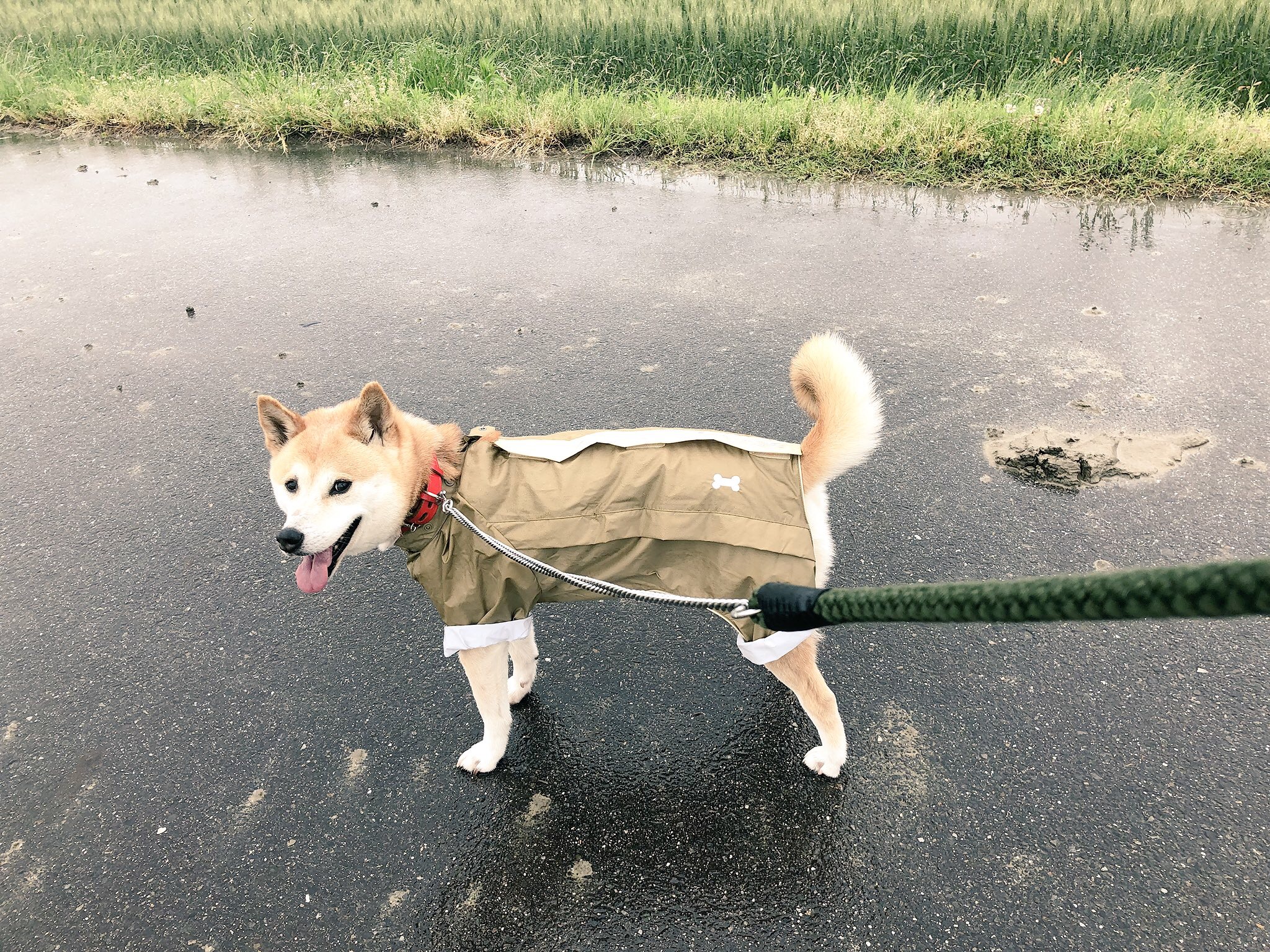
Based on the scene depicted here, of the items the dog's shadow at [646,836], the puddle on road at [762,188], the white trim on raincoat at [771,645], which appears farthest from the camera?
the puddle on road at [762,188]

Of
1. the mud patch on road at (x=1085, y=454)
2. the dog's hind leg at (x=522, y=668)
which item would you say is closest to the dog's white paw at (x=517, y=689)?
the dog's hind leg at (x=522, y=668)

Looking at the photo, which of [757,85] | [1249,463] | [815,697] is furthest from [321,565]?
[757,85]

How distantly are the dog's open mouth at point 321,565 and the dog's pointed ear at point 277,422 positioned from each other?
0.36 meters

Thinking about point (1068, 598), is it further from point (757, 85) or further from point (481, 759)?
point (757, 85)

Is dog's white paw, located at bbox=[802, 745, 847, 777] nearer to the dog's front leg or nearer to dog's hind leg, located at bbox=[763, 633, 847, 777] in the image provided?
dog's hind leg, located at bbox=[763, 633, 847, 777]

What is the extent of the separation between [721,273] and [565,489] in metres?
3.79

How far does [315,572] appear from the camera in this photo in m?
2.37

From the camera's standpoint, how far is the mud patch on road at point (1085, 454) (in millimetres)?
3705

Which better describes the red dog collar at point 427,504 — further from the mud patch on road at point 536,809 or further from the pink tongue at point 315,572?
the mud patch on road at point 536,809

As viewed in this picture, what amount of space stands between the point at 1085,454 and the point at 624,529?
2.70 m

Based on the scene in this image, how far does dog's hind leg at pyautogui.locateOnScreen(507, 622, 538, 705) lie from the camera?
2816 millimetres

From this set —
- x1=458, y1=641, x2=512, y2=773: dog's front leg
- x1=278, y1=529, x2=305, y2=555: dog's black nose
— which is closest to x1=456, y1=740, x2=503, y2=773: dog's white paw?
x1=458, y1=641, x2=512, y2=773: dog's front leg

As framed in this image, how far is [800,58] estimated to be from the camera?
855 cm

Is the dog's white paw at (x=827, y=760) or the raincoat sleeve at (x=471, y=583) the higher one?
the raincoat sleeve at (x=471, y=583)
